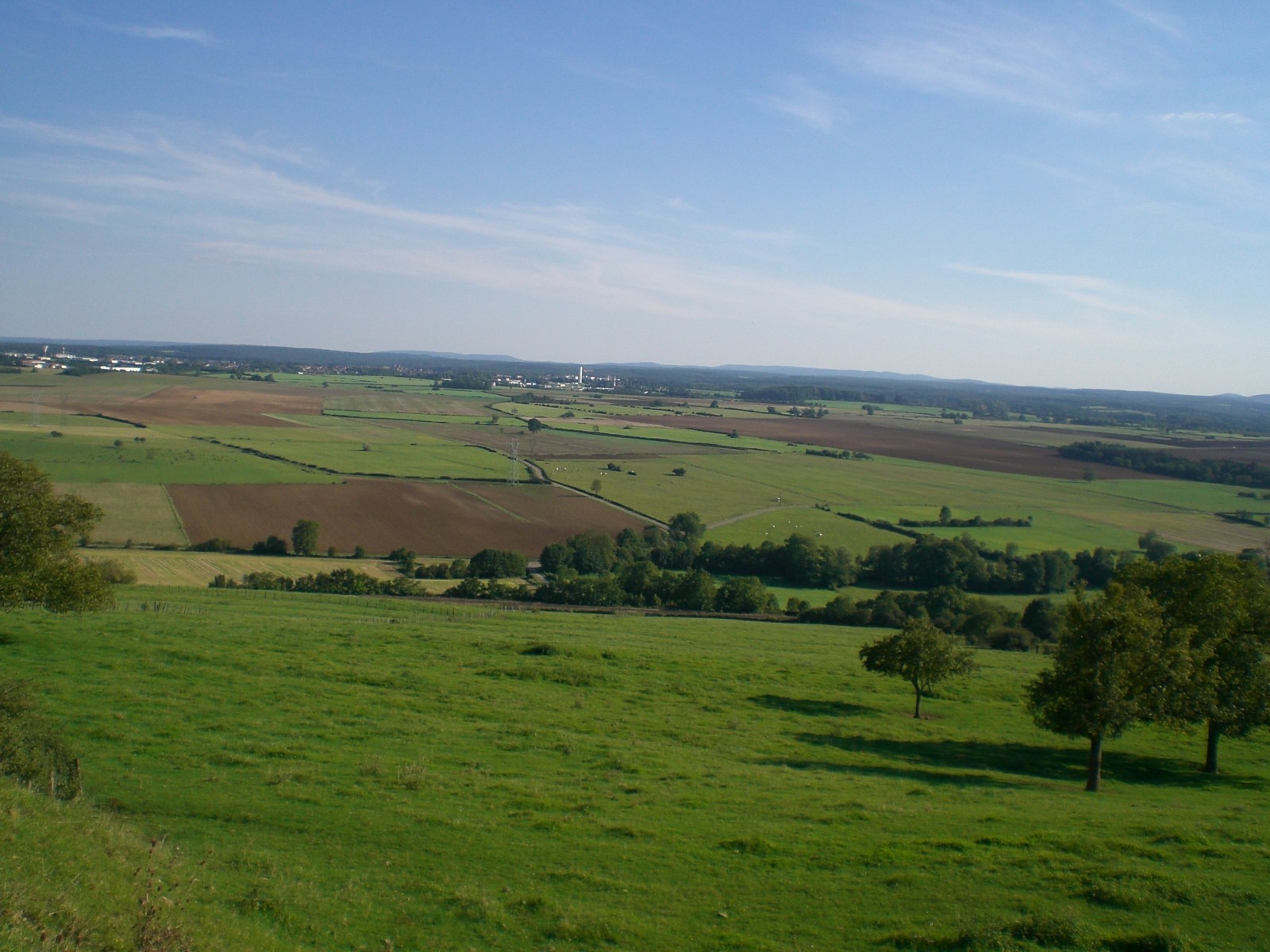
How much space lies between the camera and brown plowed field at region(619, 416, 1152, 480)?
420ft

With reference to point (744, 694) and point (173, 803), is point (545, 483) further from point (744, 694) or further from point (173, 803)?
point (173, 803)

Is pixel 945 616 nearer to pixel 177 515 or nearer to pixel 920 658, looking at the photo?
pixel 920 658

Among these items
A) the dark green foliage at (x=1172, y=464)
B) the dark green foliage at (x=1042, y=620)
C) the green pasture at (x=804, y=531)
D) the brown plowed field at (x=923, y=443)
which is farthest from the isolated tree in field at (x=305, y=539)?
the dark green foliage at (x=1172, y=464)

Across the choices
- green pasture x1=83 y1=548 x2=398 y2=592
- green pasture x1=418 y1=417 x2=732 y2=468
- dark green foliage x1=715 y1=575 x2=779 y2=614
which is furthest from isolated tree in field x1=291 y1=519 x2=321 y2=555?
green pasture x1=418 y1=417 x2=732 y2=468

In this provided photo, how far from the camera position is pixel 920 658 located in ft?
94.8

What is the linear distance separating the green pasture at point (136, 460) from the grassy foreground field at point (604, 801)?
178ft

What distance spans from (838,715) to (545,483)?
69483mm

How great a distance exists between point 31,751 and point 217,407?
15084cm

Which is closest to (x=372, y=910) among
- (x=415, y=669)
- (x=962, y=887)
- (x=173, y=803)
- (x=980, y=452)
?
(x=173, y=803)

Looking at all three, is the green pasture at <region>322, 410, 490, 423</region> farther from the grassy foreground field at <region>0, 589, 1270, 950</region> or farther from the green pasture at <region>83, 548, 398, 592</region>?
the grassy foreground field at <region>0, 589, 1270, 950</region>

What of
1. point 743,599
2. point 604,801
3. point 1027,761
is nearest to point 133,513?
point 743,599

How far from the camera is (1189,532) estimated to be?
268 feet

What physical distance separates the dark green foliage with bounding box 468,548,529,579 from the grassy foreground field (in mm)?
26396

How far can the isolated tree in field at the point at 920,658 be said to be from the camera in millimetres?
28828
